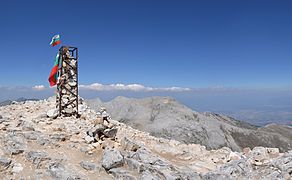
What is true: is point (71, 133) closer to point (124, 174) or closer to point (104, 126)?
point (104, 126)

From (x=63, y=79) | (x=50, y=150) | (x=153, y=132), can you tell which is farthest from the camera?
(x=153, y=132)

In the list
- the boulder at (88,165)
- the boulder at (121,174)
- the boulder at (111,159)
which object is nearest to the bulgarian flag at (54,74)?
the boulder at (111,159)

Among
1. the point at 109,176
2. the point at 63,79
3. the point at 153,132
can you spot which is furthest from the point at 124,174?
the point at 153,132

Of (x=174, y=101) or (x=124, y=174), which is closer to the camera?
(x=124, y=174)

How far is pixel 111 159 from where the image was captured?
1412cm

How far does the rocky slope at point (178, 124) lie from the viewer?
7562cm

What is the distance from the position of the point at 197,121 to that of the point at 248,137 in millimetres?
21927

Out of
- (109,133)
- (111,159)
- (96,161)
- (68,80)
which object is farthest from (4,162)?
(68,80)

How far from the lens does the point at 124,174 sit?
43.9ft

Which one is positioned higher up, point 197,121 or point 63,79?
point 63,79

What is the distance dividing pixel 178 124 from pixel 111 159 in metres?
65.7

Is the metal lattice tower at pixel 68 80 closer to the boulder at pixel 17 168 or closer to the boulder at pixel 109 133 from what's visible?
the boulder at pixel 109 133

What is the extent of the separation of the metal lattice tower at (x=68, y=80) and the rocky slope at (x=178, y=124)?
163ft

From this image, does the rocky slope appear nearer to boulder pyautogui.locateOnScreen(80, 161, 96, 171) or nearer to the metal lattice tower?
the metal lattice tower
